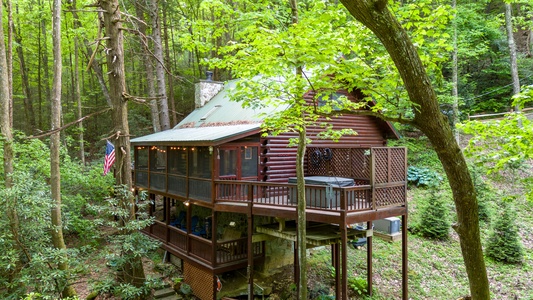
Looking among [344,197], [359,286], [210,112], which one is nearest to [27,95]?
[210,112]

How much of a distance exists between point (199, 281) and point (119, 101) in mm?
6393

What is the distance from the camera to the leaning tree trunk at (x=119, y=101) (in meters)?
7.94

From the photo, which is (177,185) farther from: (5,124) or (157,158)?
(5,124)

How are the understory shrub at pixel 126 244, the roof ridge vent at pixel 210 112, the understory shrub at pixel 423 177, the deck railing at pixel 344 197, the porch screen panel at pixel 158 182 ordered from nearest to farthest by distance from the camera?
the understory shrub at pixel 126 244
the deck railing at pixel 344 197
the porch screen panel at pixel 158 182
the roof ridge vent at pixel 210 112
the understory shrub at pixel 423 177


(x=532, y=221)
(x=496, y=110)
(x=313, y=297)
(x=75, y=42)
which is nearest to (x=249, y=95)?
(x=313, y=297)

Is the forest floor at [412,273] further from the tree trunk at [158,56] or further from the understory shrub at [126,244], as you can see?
the tree trunk at [158,56]

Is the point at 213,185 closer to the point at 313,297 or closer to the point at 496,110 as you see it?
the point at 313,297

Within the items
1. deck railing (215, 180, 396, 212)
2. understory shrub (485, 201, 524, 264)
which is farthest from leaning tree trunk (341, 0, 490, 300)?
understory shrub (485, 201, 524, 264)

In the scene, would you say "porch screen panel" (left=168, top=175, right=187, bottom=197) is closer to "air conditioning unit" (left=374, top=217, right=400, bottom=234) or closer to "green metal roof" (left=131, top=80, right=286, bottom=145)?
"green metal roof" (left=131, top=80, right=286, bottom=145)

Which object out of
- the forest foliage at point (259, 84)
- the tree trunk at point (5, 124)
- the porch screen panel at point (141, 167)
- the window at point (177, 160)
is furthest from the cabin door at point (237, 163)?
the tree trunk at point (5, 124)

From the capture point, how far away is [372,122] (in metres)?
14.0

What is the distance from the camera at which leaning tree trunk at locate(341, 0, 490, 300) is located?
3.51m

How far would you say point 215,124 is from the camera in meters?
13.2

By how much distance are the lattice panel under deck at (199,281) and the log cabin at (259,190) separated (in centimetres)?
3
